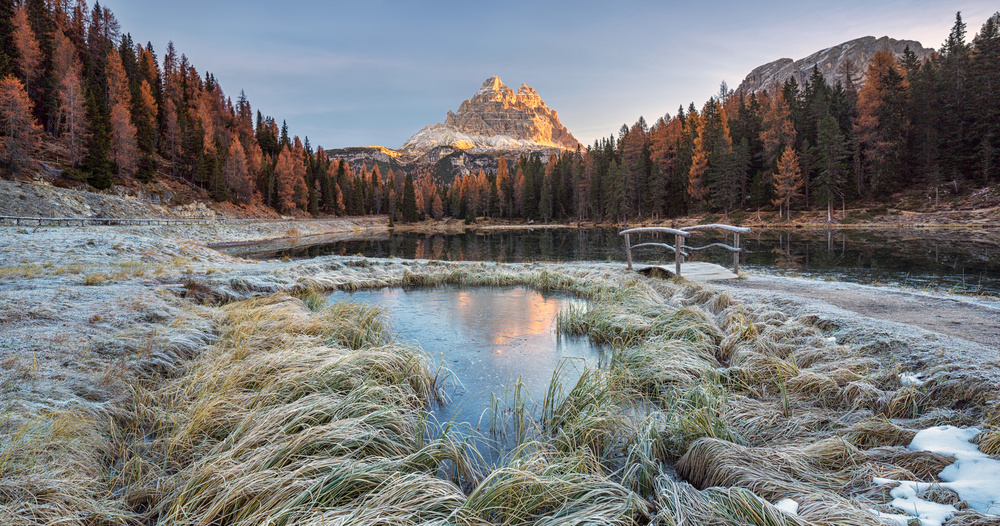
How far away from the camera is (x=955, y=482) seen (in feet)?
8.82

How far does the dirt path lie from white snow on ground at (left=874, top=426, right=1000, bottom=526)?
115 inches

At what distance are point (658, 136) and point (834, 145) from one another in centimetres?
2455

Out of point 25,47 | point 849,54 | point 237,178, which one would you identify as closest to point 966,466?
point 237,178

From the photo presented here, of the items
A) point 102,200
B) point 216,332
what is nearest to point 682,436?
point 216,332

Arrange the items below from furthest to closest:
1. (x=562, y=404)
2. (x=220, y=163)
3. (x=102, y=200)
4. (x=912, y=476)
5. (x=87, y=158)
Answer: (x=220, y=163)
(x=87, y=158)
(x=102, y=200)
(x=562, y=404)
(x=912, y=476)

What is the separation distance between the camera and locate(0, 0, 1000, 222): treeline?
40.1 metres

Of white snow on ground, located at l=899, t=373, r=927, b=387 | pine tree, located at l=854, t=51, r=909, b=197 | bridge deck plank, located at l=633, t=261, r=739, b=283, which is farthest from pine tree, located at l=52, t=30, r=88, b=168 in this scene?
pine tree, located at l=854, t=51, r=909, b=197

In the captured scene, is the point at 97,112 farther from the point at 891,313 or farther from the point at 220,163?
the point at 891,313

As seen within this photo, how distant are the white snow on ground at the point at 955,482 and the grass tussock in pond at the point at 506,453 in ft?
0.34

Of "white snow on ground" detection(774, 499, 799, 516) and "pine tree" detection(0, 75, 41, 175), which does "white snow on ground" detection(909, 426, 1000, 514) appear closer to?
"white snow on ground" detection(774, 499, 799, 516)

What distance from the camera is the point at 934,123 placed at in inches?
1674

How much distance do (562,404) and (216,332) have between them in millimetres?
6129

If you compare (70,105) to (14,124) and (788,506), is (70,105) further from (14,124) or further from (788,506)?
(788,506)

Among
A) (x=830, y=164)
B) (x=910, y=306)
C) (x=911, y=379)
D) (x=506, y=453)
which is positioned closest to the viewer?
(x=506, y=453)
